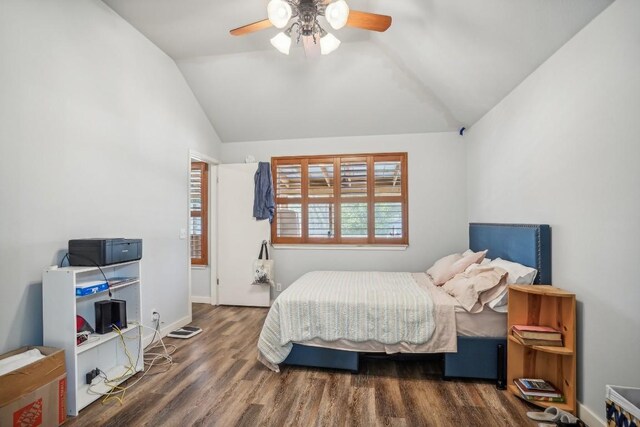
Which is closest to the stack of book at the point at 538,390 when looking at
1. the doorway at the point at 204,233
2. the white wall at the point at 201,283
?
the doorway at the point at 204,233

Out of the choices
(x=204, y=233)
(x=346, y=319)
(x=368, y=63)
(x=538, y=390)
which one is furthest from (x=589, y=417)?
(x=204, y=233)

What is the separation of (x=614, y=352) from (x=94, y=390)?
334cm

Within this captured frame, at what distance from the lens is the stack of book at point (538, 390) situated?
1818 mm

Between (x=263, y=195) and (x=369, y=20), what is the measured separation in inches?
104

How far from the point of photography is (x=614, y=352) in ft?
5.03

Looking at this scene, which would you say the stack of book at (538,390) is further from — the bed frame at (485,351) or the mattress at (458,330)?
the mattress at (458,330)

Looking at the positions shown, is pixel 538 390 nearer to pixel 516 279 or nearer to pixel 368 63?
pixel 516 279

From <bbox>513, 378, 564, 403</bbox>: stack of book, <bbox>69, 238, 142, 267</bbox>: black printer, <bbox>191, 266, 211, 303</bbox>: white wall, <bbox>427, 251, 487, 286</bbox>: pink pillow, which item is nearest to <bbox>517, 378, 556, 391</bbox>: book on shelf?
<bbox>513, 378, 564, 403</bbox>: stack of book

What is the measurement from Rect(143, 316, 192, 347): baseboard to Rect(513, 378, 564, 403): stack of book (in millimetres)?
3269

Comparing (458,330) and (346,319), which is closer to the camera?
(458,330)

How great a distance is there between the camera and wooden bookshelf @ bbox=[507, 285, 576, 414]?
1794 mm

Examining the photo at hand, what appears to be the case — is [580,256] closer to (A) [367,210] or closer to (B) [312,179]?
(A) [367,210]

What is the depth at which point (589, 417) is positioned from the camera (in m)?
Answer: 1.67

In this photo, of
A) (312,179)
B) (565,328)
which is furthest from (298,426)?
(312,179)
